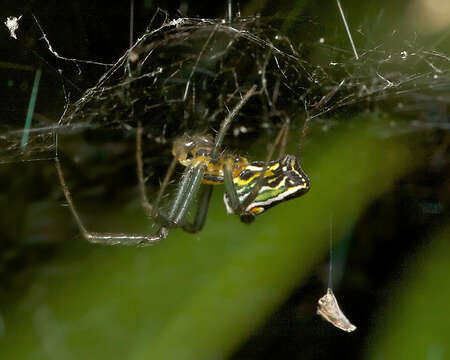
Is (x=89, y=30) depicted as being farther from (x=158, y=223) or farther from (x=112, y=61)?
(x=158, y=223)

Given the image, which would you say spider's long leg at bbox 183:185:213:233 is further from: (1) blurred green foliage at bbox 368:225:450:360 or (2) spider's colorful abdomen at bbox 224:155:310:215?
(1) blurred green foliage at bbox 368:225:450:360

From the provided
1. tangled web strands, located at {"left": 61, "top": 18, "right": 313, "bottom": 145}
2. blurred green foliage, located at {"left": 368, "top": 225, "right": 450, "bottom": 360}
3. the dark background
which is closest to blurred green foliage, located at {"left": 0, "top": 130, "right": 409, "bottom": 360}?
the dark background

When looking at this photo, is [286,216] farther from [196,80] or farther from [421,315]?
[196,80]

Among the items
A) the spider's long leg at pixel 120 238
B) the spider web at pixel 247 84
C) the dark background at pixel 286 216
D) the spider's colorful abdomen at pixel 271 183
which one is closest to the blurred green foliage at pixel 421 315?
the dark background at pixel 286 216

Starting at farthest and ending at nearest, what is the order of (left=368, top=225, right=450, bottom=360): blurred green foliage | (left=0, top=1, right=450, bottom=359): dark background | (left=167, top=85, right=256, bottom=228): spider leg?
(left=167, top=85, right=256, bottom=228): spider leg, (left=0, top=1, right=450, bottom=359): dark background, (left=368, top=225, right=450, bottom=360): blurred green foliage

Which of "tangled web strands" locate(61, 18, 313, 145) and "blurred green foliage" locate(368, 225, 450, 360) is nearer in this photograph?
"blurred green foliage" locate(368, 225, 450, 360)

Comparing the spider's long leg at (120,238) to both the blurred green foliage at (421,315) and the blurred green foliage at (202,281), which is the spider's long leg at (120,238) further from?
the blurred green foliage at (421,315)

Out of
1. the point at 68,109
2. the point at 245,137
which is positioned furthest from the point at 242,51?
the point at 68,109
